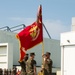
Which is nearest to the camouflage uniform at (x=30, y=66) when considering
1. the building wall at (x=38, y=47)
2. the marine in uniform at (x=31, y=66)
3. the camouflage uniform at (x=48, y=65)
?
the marine in uniform at (x=31, y=66)

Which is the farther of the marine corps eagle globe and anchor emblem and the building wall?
the building wall

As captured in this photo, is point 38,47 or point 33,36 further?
point 38,47

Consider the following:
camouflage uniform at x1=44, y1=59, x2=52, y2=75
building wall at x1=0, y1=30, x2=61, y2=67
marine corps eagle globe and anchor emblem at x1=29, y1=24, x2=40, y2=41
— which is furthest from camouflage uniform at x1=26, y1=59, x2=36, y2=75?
building wall at x1=0, y1=30, x2=61, y2=67

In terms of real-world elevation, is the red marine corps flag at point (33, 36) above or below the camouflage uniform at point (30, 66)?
above

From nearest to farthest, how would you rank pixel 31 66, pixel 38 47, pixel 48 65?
pixel 48 65 → pixel 31 66 → pixel 38 47

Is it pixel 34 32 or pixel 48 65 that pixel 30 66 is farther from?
pixel 34 32

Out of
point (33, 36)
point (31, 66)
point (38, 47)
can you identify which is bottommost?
point (31, 66)

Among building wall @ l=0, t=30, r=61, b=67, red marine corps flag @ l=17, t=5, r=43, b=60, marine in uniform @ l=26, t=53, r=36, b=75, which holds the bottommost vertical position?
marine in uniform @ l=26, t=53, r=36, b=75

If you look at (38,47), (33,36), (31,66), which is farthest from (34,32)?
(38,47)

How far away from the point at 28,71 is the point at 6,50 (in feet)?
76.1

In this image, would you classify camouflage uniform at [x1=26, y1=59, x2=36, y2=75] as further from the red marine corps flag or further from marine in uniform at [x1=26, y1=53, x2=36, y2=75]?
the red marine corps flag

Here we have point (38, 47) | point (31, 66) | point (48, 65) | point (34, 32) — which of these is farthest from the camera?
point (38, 47)

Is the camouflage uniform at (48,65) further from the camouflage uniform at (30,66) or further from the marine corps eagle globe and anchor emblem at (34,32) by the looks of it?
the marine corps eagle globe and anchor emblem at (34,32)

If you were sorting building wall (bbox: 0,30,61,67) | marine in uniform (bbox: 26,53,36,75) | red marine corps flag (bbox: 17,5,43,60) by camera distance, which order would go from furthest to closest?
building wall (bbox: 0,30,61,67)
red marine corps flag (bbox: 17,5,43,60)
marine in uniform (bbox: 26,53,36,75)
